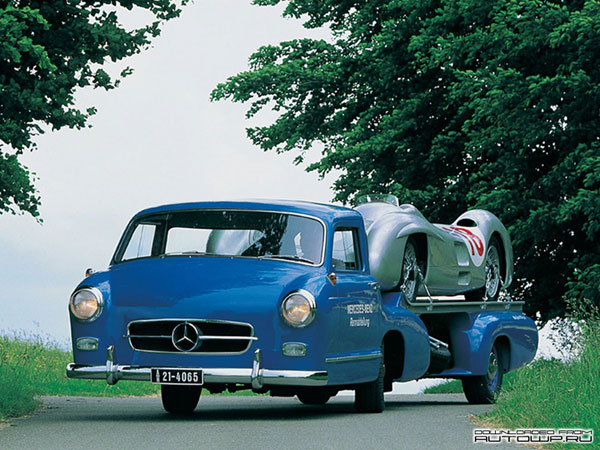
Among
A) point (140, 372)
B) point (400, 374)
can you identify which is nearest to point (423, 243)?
point (400, 374)

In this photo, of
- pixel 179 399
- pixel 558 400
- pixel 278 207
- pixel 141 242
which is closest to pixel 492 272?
pixel 278 207

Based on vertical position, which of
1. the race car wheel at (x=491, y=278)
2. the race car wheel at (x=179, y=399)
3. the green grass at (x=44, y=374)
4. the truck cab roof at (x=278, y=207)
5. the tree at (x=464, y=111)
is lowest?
the green grass at (x=44, y=374)

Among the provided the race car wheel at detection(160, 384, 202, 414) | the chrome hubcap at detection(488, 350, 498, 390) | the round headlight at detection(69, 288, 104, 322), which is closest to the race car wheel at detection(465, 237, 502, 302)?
the chrome hubcap at detection(488, 350, 498, 390)

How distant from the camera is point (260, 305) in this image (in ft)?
33.2

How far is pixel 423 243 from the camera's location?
14219 mm

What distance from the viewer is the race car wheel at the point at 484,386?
578 inches

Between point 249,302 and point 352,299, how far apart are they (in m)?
1.41

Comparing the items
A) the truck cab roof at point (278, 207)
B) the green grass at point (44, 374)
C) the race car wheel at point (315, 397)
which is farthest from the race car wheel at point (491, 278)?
the green grass at point (44, 374)

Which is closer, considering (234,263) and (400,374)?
(234,263)

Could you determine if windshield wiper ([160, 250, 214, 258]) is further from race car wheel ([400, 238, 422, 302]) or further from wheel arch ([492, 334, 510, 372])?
wheel arch ([492, 334, 510, 372])

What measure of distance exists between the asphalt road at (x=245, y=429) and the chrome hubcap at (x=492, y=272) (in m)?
3.62

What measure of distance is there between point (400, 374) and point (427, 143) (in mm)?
16805

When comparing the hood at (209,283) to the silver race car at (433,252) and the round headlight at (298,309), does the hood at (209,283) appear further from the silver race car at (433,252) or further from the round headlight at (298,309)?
the silver race car at (433,252)

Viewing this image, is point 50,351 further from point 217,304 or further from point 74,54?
point 217,304
